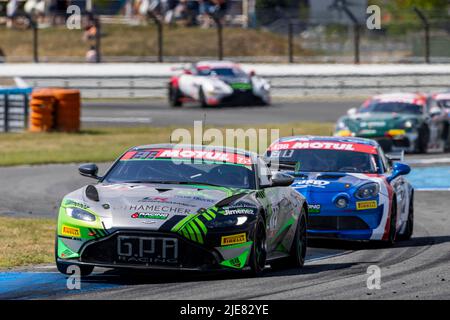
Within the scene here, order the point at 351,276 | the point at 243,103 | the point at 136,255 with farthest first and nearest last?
the point at 243,103 < the point at 351,276 < the point at 136,255

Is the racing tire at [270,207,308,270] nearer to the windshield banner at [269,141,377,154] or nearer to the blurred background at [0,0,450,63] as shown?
the windshield banner at [269,141,377,154]

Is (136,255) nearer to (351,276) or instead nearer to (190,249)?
(190,249)

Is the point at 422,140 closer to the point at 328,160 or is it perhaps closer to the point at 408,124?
the point at 408,124

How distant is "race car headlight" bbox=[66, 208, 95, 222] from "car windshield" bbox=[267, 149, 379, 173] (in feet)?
14.3

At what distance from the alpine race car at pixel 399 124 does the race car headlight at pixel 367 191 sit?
36.3ft

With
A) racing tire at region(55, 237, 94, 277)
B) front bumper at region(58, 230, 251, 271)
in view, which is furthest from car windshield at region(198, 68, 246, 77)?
front bumper at region(58, 230, 251, 271)

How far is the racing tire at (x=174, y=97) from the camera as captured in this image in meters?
37.2

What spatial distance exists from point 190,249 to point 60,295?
120 cm

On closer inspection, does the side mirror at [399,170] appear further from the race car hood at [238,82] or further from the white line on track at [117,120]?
the race car hood at [238,82]

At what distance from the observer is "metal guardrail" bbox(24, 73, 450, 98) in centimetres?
3909

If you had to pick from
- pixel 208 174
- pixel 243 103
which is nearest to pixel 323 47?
pixel 243 103

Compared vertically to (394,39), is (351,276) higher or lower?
lower

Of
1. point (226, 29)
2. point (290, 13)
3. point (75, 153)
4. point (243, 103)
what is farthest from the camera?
point (226, 29)

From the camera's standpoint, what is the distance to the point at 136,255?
991cm
